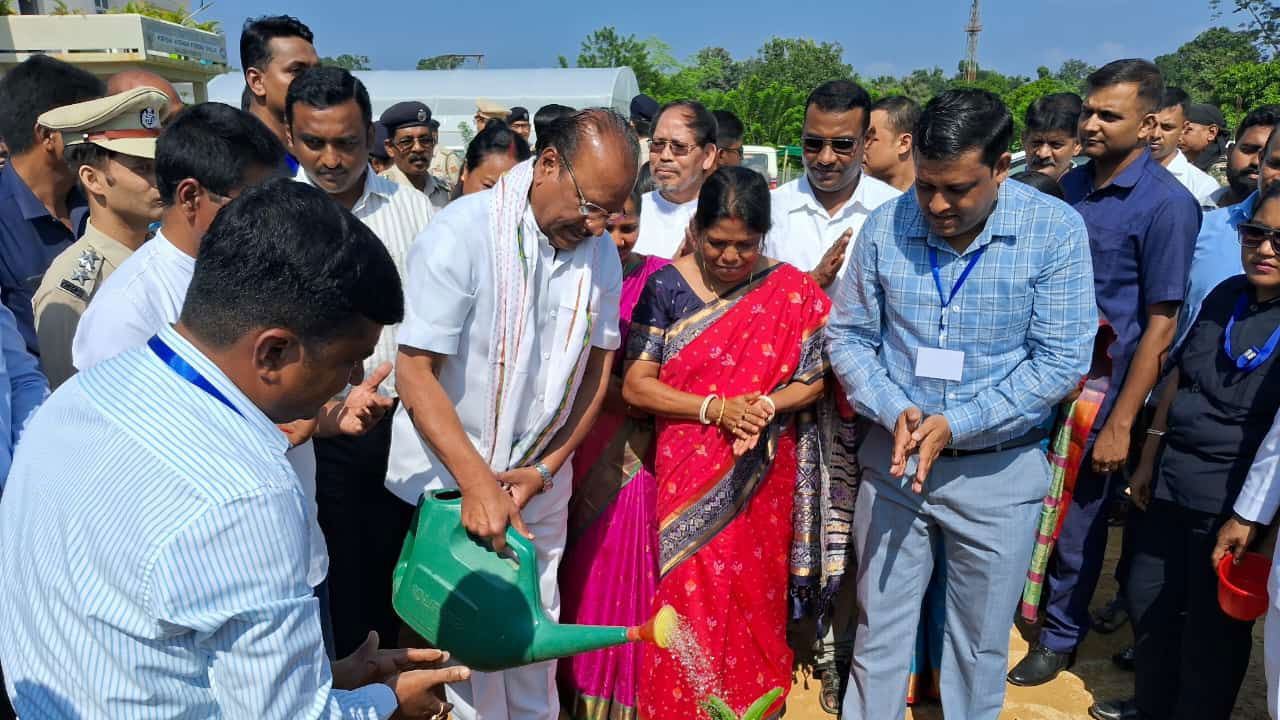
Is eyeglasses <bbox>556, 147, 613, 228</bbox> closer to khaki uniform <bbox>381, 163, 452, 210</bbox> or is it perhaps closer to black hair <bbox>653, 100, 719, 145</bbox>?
black hair <bbox>653, 100, 719, 145</bbox>

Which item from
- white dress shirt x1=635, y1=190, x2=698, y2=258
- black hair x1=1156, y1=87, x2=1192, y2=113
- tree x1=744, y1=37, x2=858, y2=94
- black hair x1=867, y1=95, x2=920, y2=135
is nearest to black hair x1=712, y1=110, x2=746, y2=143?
black hair x1=867, y1=95, x2=920, y2=135

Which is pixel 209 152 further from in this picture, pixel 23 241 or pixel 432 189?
pixel 432 189

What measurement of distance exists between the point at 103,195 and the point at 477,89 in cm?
1912

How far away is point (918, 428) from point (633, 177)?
1044mm

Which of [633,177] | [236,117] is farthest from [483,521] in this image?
[236,117]

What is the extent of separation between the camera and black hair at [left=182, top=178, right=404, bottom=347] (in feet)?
3.55

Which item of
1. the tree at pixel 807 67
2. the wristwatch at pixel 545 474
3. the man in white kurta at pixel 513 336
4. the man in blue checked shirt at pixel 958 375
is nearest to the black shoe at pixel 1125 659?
the man in blue checked shirt at pixel 958 375

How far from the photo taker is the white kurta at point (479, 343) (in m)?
2.13

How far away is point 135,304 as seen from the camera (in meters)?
1.68

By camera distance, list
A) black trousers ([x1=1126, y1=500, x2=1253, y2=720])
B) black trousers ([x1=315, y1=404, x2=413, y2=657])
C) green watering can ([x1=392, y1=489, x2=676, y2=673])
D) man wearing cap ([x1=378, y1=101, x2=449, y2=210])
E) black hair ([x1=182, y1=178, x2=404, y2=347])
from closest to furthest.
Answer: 1. black hair ([x1=182, y1=178, x2=404, y2=347])
2. green watering can ([x1=392, y1=489, x2=676, y2=673])
3. black trousers ([x1=1126, y1=500, x2=1253, y2=720])
4. black trousers ([x1=315, y1=404, x2=413, y2=657])
5. man wearing cap ([x1=378, y1=101, x2=449, y2=210])

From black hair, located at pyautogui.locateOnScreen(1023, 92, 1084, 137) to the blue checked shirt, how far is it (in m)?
2.20

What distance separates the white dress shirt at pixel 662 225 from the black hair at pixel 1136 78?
161cm

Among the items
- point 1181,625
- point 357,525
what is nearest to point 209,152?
point 357,525

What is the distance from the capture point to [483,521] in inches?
71.2
